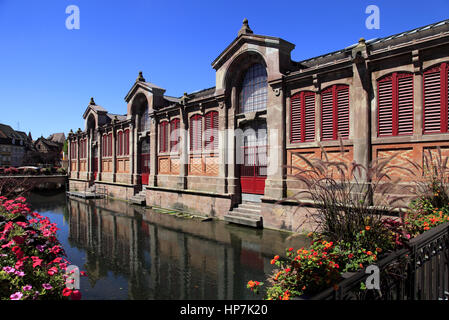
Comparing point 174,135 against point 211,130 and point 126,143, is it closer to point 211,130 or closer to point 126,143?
point 211,130

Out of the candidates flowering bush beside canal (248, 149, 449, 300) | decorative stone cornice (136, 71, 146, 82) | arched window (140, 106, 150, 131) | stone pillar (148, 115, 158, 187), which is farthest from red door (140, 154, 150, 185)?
flowering bush beside canal (248, 149, 449, 300)

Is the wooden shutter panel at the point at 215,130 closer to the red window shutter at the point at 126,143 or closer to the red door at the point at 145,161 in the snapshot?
the red door at the point at 145,161

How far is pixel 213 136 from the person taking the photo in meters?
15.0

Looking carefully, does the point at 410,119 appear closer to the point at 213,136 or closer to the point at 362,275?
the point at 362,275

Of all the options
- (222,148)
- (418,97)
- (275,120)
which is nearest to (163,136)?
(222,148)

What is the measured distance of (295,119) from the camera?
37.6ft

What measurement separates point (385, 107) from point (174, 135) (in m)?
12.2

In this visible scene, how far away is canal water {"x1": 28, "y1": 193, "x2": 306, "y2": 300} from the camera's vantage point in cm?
604

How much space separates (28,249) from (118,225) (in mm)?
9037

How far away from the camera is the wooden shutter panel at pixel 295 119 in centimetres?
1134

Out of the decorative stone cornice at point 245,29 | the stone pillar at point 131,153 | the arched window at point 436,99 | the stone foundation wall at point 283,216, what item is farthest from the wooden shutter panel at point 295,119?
the stone pillar at point 131,153

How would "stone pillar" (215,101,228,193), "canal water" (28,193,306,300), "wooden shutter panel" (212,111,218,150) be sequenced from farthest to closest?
"wooden shutter panel" (212,111,218,150)
"stone pillar" (215,101,228,193)
"canal water" (28,193,306,300)

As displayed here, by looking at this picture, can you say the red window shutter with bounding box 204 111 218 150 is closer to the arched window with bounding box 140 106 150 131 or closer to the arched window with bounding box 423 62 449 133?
the arched window with bounding box 140 106 150 131

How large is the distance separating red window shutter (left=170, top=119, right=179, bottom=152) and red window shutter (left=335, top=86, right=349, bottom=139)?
10331mm
